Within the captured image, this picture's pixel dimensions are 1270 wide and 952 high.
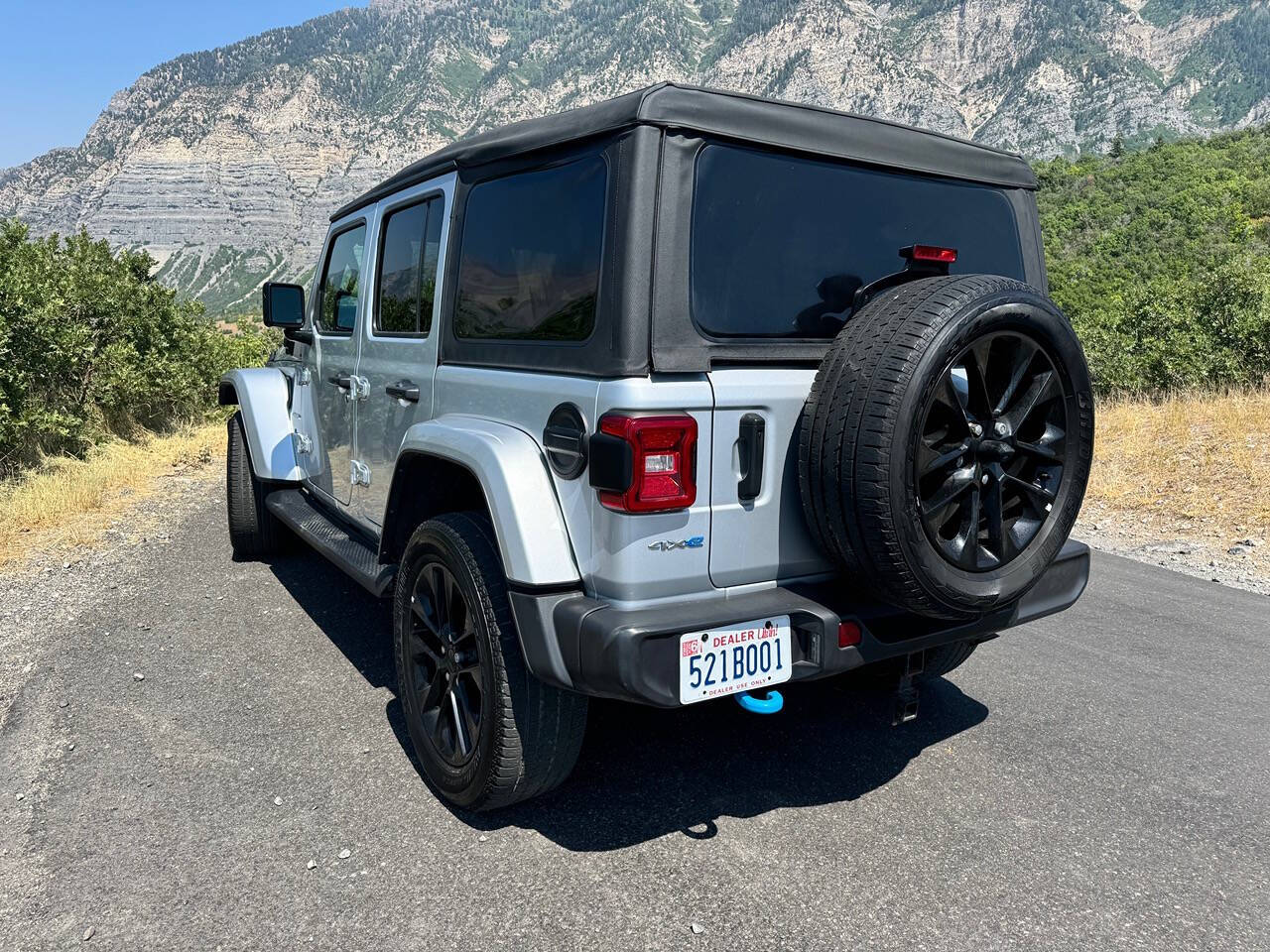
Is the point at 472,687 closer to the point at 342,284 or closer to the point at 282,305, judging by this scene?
the point at 342,284

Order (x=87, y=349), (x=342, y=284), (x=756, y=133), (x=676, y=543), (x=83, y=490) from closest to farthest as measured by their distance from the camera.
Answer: (x=676, y=543) → (x=756, y=133) → (x=342, y=284) → (x=83, y=490) → (x=87, y=349)

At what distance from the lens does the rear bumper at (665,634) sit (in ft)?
7.11

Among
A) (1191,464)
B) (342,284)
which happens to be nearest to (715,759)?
(342,284)

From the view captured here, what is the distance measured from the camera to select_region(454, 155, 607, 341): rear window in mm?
2406

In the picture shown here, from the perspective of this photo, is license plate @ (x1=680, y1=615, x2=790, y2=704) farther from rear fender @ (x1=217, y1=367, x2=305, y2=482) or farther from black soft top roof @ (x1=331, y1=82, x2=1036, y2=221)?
rear fender @ (x1=217, y1=367, x2=305, y2=482)

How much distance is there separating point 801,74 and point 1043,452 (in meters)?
200

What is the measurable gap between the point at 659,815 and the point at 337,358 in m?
2.60

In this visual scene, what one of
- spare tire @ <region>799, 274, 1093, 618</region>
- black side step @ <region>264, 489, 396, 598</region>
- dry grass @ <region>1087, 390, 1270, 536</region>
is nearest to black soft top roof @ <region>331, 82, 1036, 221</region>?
spare tire @ <region>799, 274, 1093, 618</region>

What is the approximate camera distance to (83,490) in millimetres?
7023

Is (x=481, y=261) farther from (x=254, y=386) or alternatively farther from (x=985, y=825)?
(x=254, y=386)

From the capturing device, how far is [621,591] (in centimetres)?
225

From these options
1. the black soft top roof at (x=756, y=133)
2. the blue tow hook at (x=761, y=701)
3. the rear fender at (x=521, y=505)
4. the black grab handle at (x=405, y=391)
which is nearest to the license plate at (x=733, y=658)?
the blue tow hook at (x=761, y=701)

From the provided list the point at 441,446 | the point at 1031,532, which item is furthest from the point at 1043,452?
the point at 441,446

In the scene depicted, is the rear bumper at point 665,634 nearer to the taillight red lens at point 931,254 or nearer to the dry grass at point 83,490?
the taillight red lens at point 931,254
